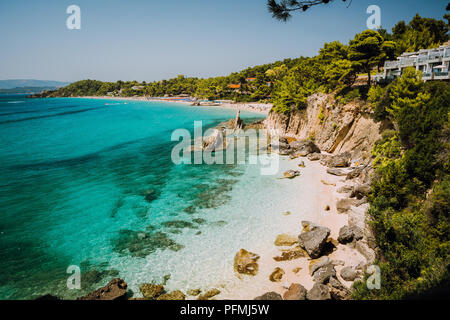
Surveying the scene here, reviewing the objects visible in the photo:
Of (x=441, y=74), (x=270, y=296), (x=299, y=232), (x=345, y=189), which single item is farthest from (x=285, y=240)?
(x=441, y=74)

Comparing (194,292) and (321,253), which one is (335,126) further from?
(194,292)

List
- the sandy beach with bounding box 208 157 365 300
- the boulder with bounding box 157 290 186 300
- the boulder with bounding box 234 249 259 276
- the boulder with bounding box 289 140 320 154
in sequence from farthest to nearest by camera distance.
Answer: the boulder with bounding box 289 140 320 154, the boulder with bounding box 234 249 259 276, the sandy beach with bounding box 208 157 365 300, the boulder with bounding box 157 290 186 300

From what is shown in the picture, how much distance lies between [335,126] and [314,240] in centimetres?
2130

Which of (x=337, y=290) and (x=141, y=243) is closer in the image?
(x=337, y=290)

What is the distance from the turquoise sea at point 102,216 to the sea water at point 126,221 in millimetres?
70

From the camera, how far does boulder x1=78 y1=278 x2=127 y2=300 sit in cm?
1181

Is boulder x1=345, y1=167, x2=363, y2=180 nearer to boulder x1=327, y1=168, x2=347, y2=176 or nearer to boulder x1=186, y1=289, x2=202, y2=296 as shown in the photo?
boulder x1=327, y1=168, x2=347, y2=176

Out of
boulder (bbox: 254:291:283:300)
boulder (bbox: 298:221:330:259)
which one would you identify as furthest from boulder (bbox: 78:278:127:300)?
boulder (bbox: 298:221:330:259)

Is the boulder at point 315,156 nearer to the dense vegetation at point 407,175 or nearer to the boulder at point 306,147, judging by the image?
the boulder at point 306,147

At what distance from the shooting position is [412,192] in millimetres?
15430

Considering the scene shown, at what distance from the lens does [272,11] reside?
7.94 meters

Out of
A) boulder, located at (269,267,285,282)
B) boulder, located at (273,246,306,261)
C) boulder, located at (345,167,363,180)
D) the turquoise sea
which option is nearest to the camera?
boulder, located at (269,267,285,282)

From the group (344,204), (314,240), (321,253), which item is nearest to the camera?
(321,253)

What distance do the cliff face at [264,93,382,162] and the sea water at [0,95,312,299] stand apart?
1214 centimetres
